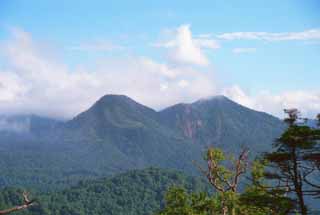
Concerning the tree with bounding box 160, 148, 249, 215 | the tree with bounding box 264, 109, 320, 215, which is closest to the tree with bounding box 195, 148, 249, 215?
the tree with bounding box 160, 148, 249, 215

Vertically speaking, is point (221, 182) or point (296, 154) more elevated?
point (296, 154)

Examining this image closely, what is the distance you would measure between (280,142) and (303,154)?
37.7 inches

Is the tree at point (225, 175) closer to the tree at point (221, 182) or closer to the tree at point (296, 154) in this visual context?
the tree at point (221, 182)

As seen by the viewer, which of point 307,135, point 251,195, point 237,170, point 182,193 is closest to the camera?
point 307,135

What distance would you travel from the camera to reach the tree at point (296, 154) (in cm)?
1914

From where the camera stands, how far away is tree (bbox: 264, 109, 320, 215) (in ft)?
62.8

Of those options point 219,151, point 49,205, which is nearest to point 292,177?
point 219,151

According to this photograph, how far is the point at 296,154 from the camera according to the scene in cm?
1977

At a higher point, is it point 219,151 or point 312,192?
point 219,151

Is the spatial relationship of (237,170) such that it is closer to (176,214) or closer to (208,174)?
(208,174)

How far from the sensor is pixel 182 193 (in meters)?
40.2

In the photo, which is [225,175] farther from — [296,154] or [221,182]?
[296,154]

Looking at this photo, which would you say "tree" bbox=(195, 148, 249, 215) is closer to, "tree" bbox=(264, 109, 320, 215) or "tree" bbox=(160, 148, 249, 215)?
"tree" bbox=(160, 148, 249, 215)

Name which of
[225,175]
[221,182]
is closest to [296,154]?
[225,175]
